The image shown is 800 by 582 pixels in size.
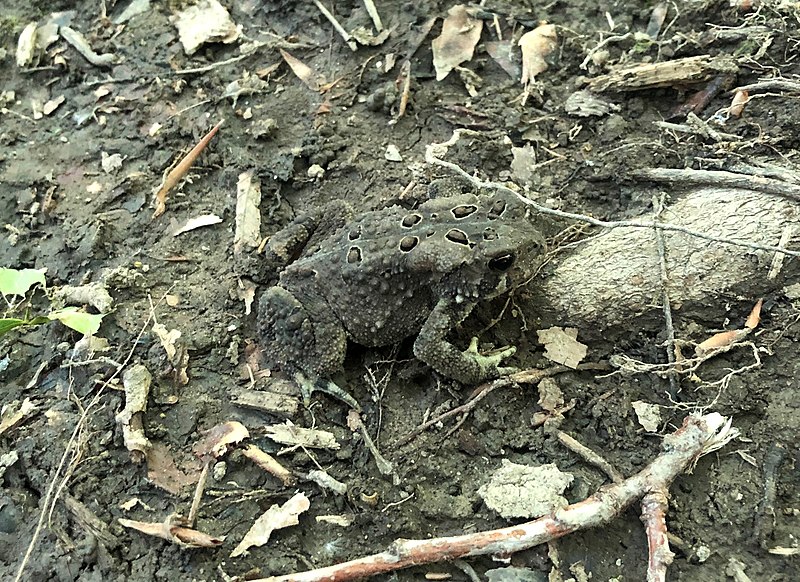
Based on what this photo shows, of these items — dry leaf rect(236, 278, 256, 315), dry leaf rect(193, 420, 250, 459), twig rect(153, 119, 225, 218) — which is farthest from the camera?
twig rect(153, 119, 225, 218)

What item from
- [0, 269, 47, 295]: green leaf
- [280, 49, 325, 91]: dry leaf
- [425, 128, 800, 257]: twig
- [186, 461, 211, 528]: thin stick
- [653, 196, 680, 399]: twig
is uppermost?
[280, 49, 325, 91]: dry leaf

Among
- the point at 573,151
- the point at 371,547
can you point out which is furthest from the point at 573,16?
the point at 371,547

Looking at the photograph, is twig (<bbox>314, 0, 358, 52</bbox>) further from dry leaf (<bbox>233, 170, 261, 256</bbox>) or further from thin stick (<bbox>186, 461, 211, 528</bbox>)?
thin stick (<bbox>186, 461, 211, 528</bbox>)

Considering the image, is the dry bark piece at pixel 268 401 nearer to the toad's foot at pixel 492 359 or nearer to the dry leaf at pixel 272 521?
the dry leaf at pixel 272 521

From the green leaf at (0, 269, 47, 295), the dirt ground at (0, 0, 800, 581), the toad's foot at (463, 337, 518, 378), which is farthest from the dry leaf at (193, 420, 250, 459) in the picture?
the green leaf at (0, 269, 47, 295)

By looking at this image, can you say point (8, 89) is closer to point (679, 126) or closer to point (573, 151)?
point (573, 151)

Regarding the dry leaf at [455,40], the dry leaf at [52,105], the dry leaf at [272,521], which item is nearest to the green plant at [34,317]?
the dry leaf at [272,521]

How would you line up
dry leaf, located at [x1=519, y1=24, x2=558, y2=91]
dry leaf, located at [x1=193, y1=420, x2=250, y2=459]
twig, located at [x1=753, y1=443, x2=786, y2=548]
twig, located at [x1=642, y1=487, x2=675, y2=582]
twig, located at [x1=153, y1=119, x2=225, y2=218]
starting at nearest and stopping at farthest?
twig, located at [x1=642, y1=487, x2=675, y2=582] < twig, located at [x1=753, y1=443, x2=786, y2=548] < dry leaf, located at [x1=193, y1=420, x2=250, y2=459] < twig, located at [x1=153, y1=119, x2=225, y2=218] < dry leaf, located at [x1=519, y1=24, x2=558, y2=91]
